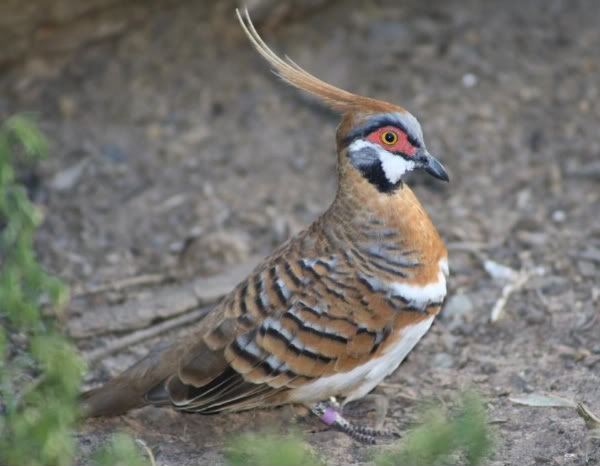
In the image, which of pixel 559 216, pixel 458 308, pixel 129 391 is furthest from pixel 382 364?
pixel 559 216

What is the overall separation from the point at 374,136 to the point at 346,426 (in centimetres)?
134

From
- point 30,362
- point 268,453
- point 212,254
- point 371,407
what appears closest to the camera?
point 268,453

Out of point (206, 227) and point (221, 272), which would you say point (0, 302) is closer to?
point (221, 272)

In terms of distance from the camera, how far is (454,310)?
5.83 meters

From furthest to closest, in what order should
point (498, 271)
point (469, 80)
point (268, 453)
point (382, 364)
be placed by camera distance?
1. point (469, 80)
2. point (498, 271)
3. point (382, 364)
4. point (268, 453)

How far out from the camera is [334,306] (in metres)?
4.57

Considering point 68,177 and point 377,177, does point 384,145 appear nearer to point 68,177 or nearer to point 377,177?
point 377,177

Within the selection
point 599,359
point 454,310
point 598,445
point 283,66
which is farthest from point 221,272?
point 598,445

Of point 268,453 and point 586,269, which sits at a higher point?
point 268,453

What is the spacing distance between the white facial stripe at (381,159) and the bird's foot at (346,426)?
1.11 meters

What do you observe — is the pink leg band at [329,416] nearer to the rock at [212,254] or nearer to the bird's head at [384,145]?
the bird's head at [384,145]

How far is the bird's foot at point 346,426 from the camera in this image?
480 centimetres

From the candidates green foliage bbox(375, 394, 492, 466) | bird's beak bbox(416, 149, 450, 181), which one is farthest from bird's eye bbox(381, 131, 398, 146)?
green foliage bbox(375, 394, 492, 466)

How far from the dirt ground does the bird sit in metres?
0.26
